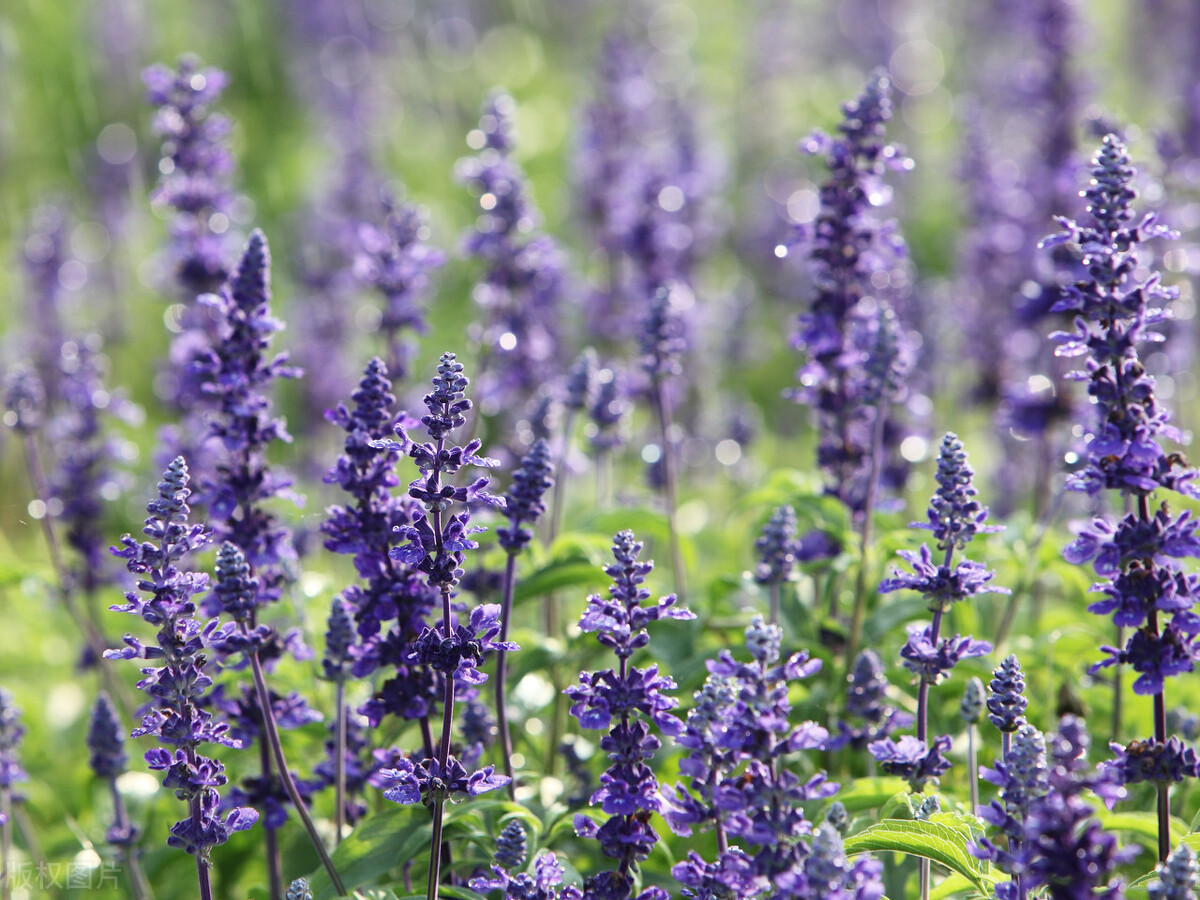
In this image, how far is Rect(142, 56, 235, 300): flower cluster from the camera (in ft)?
20.5

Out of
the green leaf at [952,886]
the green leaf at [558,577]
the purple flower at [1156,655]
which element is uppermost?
the green leaf at [558,577]

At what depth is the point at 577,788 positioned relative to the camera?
198 inches

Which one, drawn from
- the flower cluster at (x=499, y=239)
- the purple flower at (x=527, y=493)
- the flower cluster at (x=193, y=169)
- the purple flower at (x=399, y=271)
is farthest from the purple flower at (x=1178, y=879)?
the flower cluster at (x=193, y=169)

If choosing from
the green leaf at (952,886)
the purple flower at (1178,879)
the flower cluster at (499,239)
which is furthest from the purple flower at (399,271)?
the purple flower at (1178,879)

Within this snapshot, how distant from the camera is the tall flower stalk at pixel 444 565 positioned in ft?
Result: 11.9

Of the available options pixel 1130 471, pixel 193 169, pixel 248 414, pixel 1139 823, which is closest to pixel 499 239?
pixel 193 169

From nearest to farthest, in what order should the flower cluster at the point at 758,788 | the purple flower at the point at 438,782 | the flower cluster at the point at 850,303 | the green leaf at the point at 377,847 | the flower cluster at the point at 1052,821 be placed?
1. the flower cluster at the point at 1052,821
2. the flower cluster at the point at 758,788
3. the purple flower at the point at 438,782
4. the green leaf at the point at 377,847
5. the flower cluster at the point at 850,303

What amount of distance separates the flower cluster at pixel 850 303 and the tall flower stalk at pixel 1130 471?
67.2 inches

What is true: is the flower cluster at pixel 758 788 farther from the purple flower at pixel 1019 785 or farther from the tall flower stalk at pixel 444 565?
the tall flower stalk at pixel 444 565

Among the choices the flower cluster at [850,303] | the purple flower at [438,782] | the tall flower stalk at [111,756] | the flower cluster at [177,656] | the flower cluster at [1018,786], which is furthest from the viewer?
the flower cluster at [850,303]

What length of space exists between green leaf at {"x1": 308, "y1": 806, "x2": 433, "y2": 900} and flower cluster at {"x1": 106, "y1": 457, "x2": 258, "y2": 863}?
0.59m

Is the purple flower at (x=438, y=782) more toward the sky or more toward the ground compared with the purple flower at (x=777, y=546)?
more toward the ground

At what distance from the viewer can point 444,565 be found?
371 centimetres

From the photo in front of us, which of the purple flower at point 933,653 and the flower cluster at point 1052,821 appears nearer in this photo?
the flower cluster at point 1052,821
